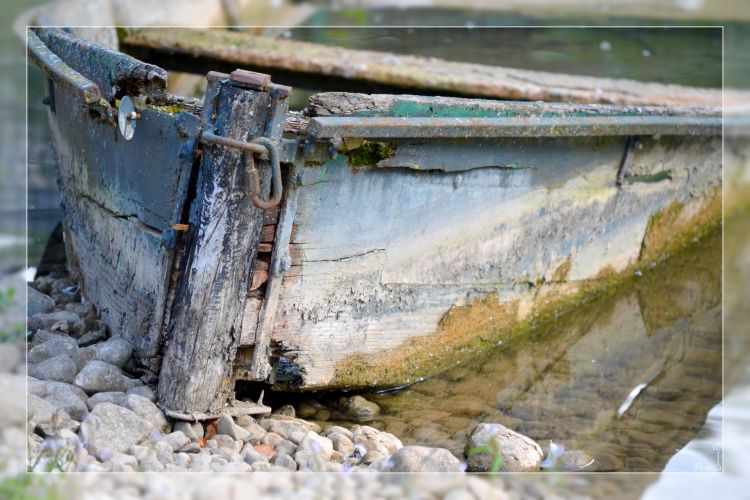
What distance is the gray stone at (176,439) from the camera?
275 cm

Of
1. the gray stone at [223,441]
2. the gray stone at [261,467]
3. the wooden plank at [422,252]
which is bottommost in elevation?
the gray stone at [223,441]

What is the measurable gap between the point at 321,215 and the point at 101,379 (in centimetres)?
87

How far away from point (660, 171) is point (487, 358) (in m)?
1.48

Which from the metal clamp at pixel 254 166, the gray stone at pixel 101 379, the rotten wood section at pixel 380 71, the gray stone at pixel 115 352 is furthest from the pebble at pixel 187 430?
the rotten wood section at pixel 380 71

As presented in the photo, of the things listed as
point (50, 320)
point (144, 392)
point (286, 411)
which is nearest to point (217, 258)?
point (144, 392)

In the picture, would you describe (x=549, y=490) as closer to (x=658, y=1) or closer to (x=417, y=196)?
(x=417, y=196)

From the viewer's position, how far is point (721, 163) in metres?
5.34

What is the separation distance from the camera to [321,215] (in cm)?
306

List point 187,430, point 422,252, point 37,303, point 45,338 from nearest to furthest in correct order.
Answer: point 187,430 → point 45,338 → point 422,252 → point 37,303

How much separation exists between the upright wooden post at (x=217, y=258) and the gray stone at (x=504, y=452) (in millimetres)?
815

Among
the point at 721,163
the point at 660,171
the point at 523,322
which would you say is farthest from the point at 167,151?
the point at 721,163

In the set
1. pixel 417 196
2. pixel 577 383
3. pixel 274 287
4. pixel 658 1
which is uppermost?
pixel 658 1

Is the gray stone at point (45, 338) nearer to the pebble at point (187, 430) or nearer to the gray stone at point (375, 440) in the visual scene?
the pebble at point (187, 430)

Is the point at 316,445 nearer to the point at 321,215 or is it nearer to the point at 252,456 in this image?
the point at 252,456
